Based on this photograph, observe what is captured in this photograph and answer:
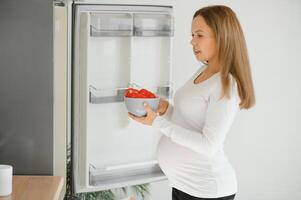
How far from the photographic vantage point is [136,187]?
11.1 feet

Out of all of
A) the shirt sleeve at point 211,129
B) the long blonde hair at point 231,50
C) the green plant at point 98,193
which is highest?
the long blonde hair at point 231,50

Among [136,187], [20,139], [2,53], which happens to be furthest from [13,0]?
[136,187]

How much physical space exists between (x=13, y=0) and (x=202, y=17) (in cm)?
72

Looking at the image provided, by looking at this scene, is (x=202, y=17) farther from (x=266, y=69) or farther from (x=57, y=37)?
(x=266, y=69)

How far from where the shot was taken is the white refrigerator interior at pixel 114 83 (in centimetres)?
277

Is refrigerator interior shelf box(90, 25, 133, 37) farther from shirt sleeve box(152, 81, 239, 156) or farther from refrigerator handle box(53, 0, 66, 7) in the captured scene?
shirt sleeve box(152, 81, 239, 156)

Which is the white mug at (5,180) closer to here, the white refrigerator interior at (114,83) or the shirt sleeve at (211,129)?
the shirt sleeve at (211,129)

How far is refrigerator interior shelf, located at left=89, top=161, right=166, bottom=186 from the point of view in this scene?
290cm

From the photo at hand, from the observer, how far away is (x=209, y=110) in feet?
6.79

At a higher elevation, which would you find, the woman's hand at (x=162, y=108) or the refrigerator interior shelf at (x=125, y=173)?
the woman's hand at (x=162, y=108)

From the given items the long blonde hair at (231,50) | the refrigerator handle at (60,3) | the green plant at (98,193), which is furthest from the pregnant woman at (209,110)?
the green plant at (98,193)

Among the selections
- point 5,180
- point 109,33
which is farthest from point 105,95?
point 5,180

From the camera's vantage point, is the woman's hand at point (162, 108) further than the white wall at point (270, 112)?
No

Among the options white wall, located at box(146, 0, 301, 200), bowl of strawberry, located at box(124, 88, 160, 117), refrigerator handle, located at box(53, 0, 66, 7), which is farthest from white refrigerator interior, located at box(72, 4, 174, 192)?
white wall, located at box(146, 0, 301, 200)
